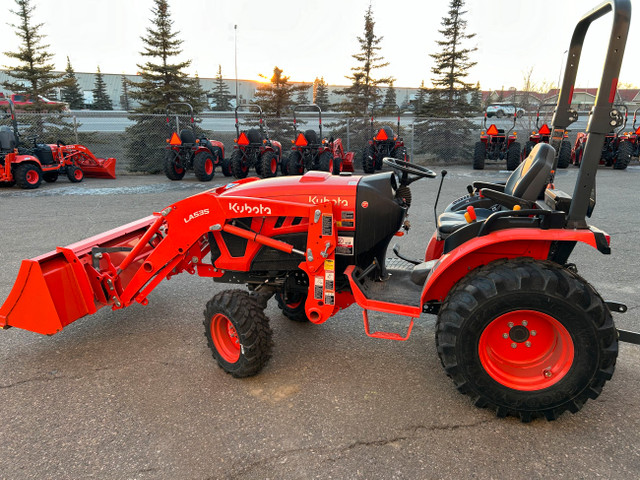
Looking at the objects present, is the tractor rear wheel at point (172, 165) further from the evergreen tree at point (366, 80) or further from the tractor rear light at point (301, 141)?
the evergreen tree at point (366, 80)

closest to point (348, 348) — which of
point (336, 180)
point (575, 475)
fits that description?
point (336, 180)

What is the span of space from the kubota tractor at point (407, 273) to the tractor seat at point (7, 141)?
868 centimetres

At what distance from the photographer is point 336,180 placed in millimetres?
3084

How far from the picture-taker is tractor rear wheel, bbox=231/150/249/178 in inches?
478

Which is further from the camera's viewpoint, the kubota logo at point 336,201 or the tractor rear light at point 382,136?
the tractor rear light at point 382,136

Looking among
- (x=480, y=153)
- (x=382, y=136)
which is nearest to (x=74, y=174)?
(x=382, y=136)

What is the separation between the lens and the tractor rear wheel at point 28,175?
10461 millimetres

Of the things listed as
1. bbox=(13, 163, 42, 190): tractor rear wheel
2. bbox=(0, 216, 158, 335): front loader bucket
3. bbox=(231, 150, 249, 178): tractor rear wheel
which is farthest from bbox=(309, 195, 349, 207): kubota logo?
bbox=(13, 163, 42, 190): tractor rear wheel

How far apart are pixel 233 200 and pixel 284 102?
1892 cm

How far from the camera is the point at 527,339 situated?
99.8 inches

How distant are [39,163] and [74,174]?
101 centimetres

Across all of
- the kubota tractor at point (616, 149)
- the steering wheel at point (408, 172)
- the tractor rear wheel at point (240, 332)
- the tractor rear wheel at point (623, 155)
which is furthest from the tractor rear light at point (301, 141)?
the tractor rear wheel at point (623, 155)

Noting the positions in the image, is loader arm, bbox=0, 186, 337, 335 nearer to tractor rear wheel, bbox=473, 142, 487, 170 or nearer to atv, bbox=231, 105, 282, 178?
atv, bbox=231, 105, 282, 178

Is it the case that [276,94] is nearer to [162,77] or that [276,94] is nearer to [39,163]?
[162,77]
